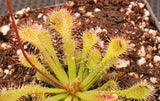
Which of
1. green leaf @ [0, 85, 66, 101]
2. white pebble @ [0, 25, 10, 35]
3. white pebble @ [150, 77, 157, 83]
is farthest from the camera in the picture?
white pebble @ [0, 25, 10, 35]

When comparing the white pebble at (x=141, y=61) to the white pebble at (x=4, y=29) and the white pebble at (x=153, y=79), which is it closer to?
the white pebble at (x=153, y=79)

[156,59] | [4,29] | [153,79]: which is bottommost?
[153,79]

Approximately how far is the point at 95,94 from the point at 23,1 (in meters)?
1.06

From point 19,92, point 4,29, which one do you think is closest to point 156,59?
point 19,92

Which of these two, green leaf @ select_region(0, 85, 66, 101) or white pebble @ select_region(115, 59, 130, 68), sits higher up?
white pebble @ select_region(115, 59, 130, 68)

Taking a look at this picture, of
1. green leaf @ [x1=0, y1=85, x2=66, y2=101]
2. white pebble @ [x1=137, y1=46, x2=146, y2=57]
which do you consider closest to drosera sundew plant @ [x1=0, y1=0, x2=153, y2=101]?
green leaf @ [x1=0, y1=85, x2=66, y2=101]

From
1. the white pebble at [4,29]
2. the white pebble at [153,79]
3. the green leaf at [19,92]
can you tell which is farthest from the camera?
the white pebble at [4,29]

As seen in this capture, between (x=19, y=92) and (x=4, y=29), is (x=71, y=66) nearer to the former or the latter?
(x=19, y=92)

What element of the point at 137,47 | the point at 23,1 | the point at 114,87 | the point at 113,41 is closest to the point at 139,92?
the point at 114,87

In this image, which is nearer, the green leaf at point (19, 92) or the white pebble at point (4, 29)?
the green leaf at point (19, 92)

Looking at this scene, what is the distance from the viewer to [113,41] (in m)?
0.90

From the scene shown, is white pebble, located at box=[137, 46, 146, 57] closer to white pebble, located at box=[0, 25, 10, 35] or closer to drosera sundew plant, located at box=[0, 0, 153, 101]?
drosera sundew plant, located at box=[0, 0, 153, 101]

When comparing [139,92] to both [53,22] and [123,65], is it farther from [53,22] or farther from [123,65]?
[53,22]

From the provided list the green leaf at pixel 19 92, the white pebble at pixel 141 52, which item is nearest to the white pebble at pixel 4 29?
the green leaf at pixel 19 92
